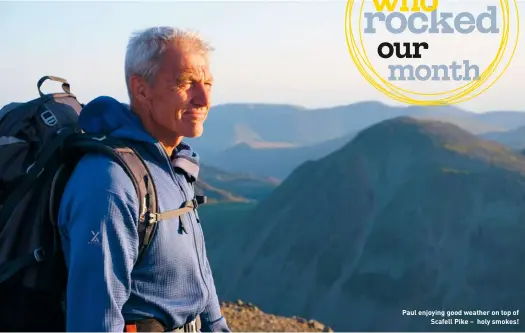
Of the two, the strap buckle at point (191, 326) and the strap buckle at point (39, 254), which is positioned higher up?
the strap buckle at point (39, 254)

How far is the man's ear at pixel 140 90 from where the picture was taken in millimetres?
2686

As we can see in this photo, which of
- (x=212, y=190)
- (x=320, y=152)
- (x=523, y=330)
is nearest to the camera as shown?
(x=523, y=330)

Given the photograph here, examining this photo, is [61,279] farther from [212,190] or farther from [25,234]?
[212,190]

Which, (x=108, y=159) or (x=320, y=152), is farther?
(x=320, y=152)

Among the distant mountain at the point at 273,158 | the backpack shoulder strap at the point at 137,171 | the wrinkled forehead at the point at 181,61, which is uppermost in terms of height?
the wrinkled forehead at the point at 181,61

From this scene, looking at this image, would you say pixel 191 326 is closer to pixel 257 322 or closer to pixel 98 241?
pixel 98 241

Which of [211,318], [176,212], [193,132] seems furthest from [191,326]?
[193,132]

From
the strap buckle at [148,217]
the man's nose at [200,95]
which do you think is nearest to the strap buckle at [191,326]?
the strap buckle at [148,217]

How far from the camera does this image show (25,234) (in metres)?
2.56

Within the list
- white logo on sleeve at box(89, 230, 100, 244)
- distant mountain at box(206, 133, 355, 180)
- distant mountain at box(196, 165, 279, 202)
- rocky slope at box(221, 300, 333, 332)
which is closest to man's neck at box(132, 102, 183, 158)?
white logo on sleeve at box(89, 230, 100, 244)

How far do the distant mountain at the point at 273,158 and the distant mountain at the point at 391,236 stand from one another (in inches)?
1578

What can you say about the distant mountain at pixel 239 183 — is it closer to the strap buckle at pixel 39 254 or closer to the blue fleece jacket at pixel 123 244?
the blue fleece jacket at pixel 123 244

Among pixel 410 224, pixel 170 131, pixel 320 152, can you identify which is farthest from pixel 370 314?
pixel 320 152

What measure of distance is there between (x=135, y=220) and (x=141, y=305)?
329mm
